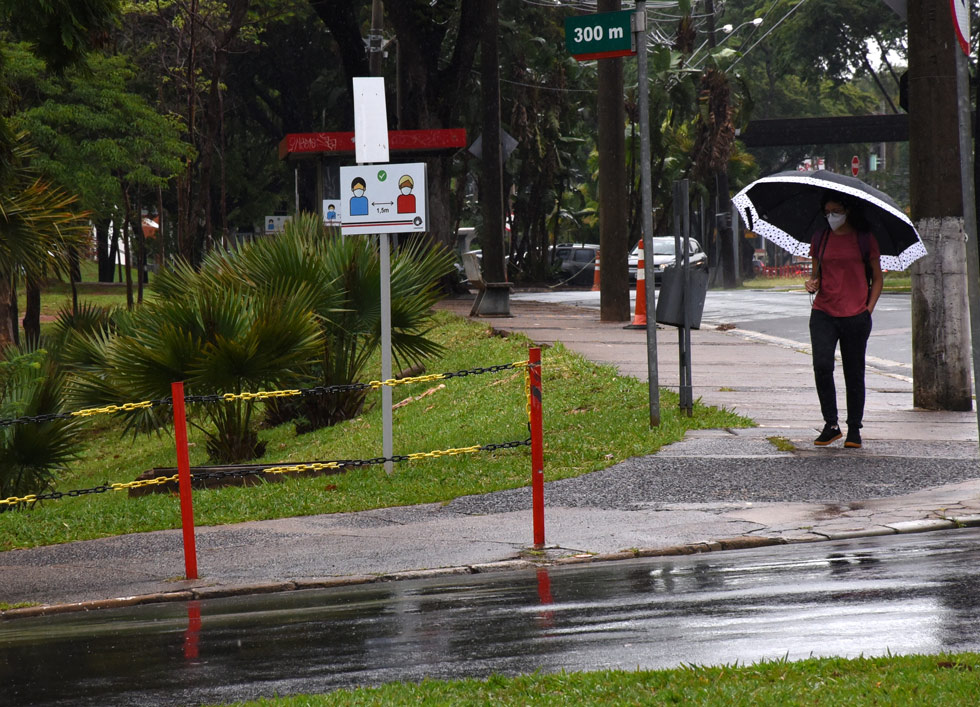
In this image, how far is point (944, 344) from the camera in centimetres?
1234

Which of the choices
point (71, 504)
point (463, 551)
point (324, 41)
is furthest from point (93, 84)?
point (463, 551)

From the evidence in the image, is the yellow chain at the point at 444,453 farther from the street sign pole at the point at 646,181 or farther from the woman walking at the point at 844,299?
the woman walking at the point at 844,299

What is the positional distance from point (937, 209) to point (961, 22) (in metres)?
4.82

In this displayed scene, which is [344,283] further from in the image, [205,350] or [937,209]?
[937,209]

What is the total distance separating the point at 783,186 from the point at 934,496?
3249 millimetres

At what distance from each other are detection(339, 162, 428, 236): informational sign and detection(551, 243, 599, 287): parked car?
3759cm

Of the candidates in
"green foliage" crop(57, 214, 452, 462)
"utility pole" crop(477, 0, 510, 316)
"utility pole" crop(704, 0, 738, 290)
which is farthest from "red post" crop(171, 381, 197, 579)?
"utility pole" crop(704, 0, 738, 290)

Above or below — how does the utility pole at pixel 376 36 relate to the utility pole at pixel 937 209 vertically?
above

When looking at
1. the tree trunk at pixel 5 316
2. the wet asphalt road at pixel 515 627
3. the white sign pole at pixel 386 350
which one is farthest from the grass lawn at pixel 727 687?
the tree trunk at pixel 5 316

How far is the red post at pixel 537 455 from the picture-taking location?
8.02 meters

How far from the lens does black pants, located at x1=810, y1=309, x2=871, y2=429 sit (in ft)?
35.0

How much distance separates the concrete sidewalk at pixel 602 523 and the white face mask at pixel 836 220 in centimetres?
174

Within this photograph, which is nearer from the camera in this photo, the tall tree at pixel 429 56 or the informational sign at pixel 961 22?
the informational sign at pixel 961 22

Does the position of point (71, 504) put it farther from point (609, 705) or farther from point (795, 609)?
point (609, 705)
